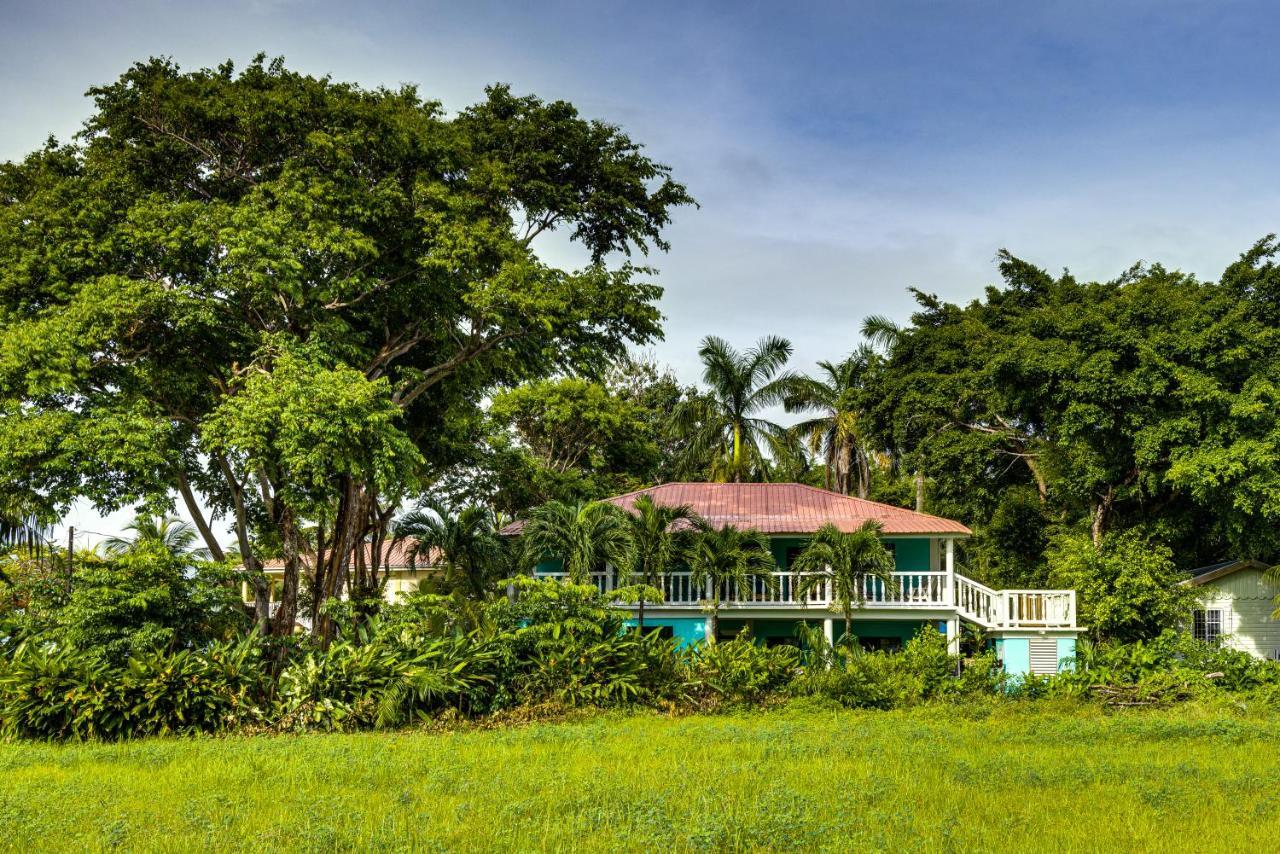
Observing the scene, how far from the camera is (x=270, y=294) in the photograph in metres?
17.7

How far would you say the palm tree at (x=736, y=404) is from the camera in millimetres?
33531

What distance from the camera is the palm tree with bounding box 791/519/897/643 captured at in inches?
878

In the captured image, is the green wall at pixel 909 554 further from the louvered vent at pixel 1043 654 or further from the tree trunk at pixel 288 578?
the tree trunk at pixel 288 578

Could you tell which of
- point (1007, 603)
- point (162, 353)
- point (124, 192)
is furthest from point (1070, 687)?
point (124, 192)

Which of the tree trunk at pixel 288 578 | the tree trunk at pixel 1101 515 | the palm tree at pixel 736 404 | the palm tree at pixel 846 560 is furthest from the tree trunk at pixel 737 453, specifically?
the tree trunk at pixel 288 578

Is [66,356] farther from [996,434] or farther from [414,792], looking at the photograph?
[996,434]

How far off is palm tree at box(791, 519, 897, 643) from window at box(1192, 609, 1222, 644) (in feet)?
30.0

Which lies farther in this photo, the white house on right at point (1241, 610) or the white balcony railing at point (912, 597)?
the white house on right at point (1241, 610)

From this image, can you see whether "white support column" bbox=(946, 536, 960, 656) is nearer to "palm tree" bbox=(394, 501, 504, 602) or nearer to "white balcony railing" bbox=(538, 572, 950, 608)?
"white balcony railing" bbox=(538, 572, 950, 608)

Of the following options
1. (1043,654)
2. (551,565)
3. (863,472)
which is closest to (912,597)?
(1043,654)

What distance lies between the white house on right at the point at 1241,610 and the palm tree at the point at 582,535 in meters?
14.6

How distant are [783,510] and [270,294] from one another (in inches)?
534

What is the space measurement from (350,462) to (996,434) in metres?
19.0

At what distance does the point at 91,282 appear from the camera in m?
17.5
